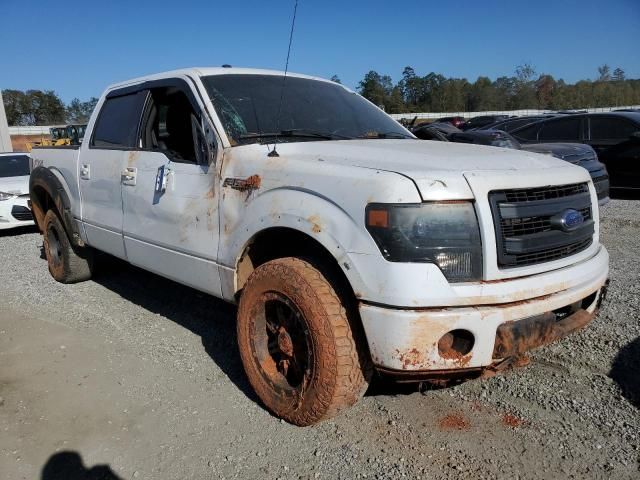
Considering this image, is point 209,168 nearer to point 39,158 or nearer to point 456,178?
point 456,178

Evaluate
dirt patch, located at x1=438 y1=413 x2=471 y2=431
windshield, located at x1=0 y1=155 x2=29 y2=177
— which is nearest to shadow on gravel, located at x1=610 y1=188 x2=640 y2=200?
dirt patch, located at x1=438 y1=413 x2=471 y2=431

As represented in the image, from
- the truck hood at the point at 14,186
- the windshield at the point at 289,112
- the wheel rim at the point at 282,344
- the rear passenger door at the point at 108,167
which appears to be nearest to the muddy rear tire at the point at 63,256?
the rear passenger door at the point at 108,167

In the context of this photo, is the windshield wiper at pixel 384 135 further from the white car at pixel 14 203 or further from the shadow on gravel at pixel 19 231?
the shadow on gravel at pixel 19 231

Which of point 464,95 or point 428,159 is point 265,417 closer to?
point 428,159

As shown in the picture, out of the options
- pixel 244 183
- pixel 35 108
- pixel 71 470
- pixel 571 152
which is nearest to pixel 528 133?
pixel 571 152

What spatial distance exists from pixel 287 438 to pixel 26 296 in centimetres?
387

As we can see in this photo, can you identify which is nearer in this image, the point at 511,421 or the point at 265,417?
the point at 511,421

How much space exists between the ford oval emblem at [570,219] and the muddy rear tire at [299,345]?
45.6 inches

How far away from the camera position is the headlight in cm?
229

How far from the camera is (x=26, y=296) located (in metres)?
5.35

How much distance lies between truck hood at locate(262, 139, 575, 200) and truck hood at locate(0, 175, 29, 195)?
7833 mm

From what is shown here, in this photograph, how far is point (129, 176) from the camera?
394 centimetres

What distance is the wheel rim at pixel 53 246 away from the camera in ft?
18.5

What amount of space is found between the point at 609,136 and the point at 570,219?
814 centimetres
